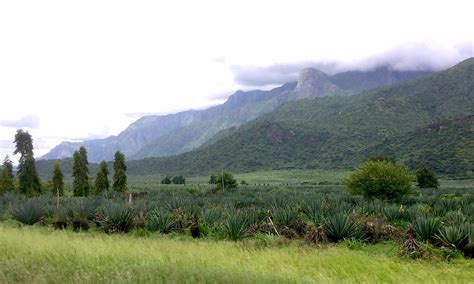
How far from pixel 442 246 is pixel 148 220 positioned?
9636 millimetres

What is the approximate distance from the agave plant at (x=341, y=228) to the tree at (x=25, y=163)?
4198 centimetres

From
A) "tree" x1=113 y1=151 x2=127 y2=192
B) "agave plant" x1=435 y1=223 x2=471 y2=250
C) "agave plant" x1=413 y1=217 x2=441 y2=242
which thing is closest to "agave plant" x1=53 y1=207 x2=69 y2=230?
"agave plant" x1=413 y1=217 x2=441 y2=242

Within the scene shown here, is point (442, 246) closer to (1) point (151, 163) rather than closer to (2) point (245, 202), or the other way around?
(2) point (245, 202)

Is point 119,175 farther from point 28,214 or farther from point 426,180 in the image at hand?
point 426,180

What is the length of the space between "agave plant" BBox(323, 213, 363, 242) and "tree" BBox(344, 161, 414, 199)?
17.6 m

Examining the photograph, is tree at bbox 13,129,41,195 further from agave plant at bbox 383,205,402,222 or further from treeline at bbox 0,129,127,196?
agave plant at bbox 383,205,402,222

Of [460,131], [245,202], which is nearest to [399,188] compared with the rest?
[245,202]

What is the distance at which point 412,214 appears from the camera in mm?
16172

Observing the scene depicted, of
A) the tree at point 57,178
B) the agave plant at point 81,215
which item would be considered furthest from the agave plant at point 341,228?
the tree at point 57,178

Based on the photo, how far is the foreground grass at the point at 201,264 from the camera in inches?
293

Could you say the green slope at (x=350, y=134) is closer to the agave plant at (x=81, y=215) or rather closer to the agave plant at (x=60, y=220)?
the agave plant at (x=81, y=215)

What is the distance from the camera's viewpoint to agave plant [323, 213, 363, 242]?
42.0ft

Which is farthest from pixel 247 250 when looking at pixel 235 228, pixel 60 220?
pixel 60 220

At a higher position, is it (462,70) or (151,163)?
(462,70)
